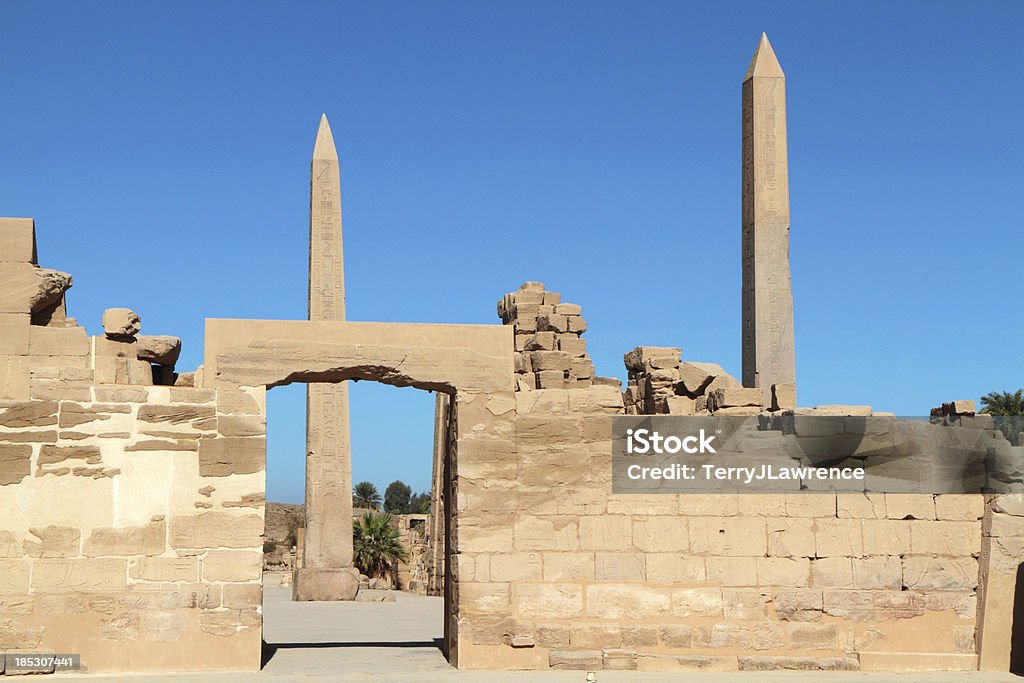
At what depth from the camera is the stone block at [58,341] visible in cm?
926

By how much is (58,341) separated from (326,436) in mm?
10583

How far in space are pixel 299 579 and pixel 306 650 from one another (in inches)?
402

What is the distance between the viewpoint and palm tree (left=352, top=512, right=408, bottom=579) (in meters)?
27.7

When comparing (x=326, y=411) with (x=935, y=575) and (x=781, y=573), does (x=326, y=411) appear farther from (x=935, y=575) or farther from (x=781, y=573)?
(x=935, y=575)

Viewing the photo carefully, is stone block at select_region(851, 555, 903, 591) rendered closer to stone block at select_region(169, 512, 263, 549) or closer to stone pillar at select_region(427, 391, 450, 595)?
stone block at select_region(169, 512, 263, 549)

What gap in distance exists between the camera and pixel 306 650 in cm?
1067

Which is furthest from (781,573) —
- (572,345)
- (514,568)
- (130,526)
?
(130,526)

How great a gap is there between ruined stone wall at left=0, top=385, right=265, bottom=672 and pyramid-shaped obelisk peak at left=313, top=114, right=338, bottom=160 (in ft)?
33.8

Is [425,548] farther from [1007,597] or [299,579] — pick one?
[1007,597]

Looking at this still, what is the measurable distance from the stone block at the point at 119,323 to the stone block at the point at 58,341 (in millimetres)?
189

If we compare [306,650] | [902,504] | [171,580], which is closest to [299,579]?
[306,650]

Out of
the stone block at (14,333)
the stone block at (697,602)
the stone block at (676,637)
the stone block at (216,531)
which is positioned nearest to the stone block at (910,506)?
the stone block at (697,602)

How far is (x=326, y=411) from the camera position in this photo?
776 inches

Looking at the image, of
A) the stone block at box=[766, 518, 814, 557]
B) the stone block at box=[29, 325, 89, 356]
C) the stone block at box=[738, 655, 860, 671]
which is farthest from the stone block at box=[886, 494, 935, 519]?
the stone block at box=[29, 325, 89, 356]
